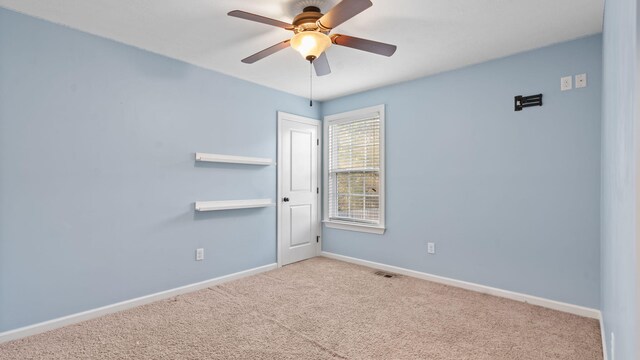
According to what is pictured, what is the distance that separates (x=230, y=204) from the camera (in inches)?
145

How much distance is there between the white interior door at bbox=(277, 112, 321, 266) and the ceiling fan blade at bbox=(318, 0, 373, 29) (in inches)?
89.8

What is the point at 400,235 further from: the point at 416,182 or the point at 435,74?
the point at 435,74

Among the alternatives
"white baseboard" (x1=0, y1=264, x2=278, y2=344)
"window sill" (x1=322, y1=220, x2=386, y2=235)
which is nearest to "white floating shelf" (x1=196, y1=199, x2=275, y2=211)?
"white baseboard" (x1=0, y1=264, x2=278, y2=344)

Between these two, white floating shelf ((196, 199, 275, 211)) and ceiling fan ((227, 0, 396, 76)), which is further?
white floating shelf ((196, 199, 275, 211))

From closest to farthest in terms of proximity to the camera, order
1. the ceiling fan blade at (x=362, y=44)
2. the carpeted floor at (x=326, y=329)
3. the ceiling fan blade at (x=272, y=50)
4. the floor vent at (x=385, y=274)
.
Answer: the carpeted floor at (x=326, y=329) → the ceiling fan blade at (x=362, y=44) → the ceiling fan blade at (x=272, y=50) → the floor vent at (x=385, y=274)

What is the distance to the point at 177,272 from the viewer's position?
10.8ft

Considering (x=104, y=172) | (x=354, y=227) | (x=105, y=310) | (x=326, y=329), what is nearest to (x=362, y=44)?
(x=326, y=329)

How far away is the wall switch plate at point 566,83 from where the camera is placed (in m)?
2.81

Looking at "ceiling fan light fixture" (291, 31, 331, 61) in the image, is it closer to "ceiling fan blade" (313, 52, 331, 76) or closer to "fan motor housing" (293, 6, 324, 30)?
"fan motor housing" (293, 6, 324, 30)

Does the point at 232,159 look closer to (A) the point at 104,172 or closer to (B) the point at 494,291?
(A) the point at 104,172

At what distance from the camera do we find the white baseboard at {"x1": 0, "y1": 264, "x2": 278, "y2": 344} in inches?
93.7

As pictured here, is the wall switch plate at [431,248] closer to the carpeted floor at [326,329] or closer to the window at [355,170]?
the carpeted floor at [326,329]

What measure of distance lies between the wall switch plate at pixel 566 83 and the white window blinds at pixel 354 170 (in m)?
1.97

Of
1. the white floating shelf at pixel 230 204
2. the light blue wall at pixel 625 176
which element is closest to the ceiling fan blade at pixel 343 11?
the light blue wall at pixel 625 176
